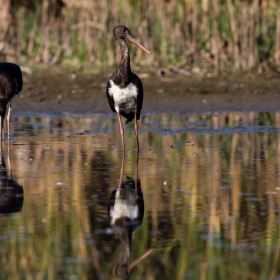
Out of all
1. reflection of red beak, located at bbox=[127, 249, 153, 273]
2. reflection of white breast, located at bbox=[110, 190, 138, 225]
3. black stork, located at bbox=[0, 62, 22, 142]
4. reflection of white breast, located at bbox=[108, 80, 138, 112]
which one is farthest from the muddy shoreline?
reflection of red beak, located at bbox=[127, 249, 153, 273]

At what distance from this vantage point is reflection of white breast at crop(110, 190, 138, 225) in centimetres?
625

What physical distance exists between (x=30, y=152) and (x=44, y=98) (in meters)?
6.08

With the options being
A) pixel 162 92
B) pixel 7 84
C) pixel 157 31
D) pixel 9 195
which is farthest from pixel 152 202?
pixel 157 31

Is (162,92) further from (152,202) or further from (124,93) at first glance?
(152,202)

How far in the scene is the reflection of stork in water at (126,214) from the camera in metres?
4.98

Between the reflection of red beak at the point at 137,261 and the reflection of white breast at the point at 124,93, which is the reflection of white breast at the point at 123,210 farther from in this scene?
the reflection of white breast at the point at 124,93

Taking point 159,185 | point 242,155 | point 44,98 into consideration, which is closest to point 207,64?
point 44,98

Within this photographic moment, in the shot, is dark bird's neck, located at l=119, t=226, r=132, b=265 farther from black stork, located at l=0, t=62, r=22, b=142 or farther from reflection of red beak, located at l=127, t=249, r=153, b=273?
black stork, located at l=0, t=62, r=22, b=142

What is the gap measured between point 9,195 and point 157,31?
10.9 meters

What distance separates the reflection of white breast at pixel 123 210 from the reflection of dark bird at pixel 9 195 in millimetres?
727

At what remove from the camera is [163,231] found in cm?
575

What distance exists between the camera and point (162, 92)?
1603 cm

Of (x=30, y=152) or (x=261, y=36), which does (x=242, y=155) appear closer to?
(x=30, y=152)

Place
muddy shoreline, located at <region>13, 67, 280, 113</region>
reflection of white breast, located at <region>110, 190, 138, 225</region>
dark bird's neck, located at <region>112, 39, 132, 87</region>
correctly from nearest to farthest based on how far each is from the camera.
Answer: reflection of white breast, located at <region>110, 190, 138, 225</region> < dark bird's neck, located at <region>112, 39, 132, 87</region> < muddy shoreline, located at <region>13, 67, 280, 113</region>
